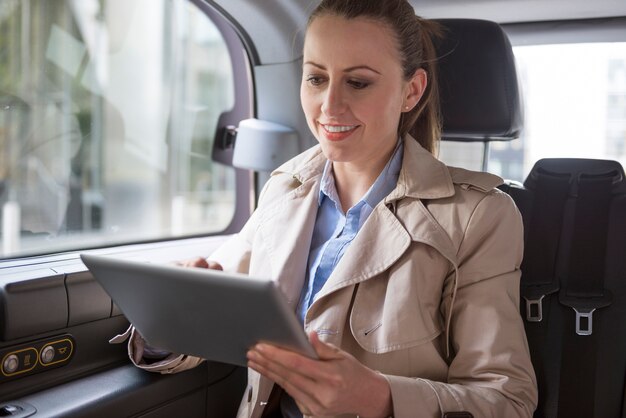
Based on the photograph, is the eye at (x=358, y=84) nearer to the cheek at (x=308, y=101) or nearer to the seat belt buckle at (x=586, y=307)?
the cheek at (x=308, y=101)

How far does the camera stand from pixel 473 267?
53.5 inches

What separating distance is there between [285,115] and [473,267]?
1.13 metres

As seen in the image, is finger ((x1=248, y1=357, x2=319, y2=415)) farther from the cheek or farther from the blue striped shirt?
the cheek

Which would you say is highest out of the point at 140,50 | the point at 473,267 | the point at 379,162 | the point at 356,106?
the point at 140,50

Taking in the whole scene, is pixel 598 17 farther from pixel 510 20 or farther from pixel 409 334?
pixel 409 334

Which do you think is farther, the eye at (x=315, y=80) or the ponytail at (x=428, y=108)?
the ponytail at (x=428, y=108)

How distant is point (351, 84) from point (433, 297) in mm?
462

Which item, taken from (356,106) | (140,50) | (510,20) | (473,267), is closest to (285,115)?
(510,20)

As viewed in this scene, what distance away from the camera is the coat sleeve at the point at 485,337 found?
1245 millimetres

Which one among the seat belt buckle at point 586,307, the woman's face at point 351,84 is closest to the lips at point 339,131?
the woman's face at point 351,84

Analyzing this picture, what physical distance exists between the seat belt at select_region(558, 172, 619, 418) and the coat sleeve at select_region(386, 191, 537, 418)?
0.27 m

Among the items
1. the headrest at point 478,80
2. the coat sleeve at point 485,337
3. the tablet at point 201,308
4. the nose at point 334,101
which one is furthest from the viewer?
the headrest at point 478,80

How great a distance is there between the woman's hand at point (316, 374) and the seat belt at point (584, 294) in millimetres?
667

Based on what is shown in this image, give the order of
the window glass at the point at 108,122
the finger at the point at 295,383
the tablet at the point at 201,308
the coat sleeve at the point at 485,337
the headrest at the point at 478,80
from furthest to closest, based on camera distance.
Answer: the window glass at the point at 108,122, the headrest at the point at 478,80, the coat sleeve at the point at 485,337, the finger at the point at 295,383, the tablet at the point at 201,308
